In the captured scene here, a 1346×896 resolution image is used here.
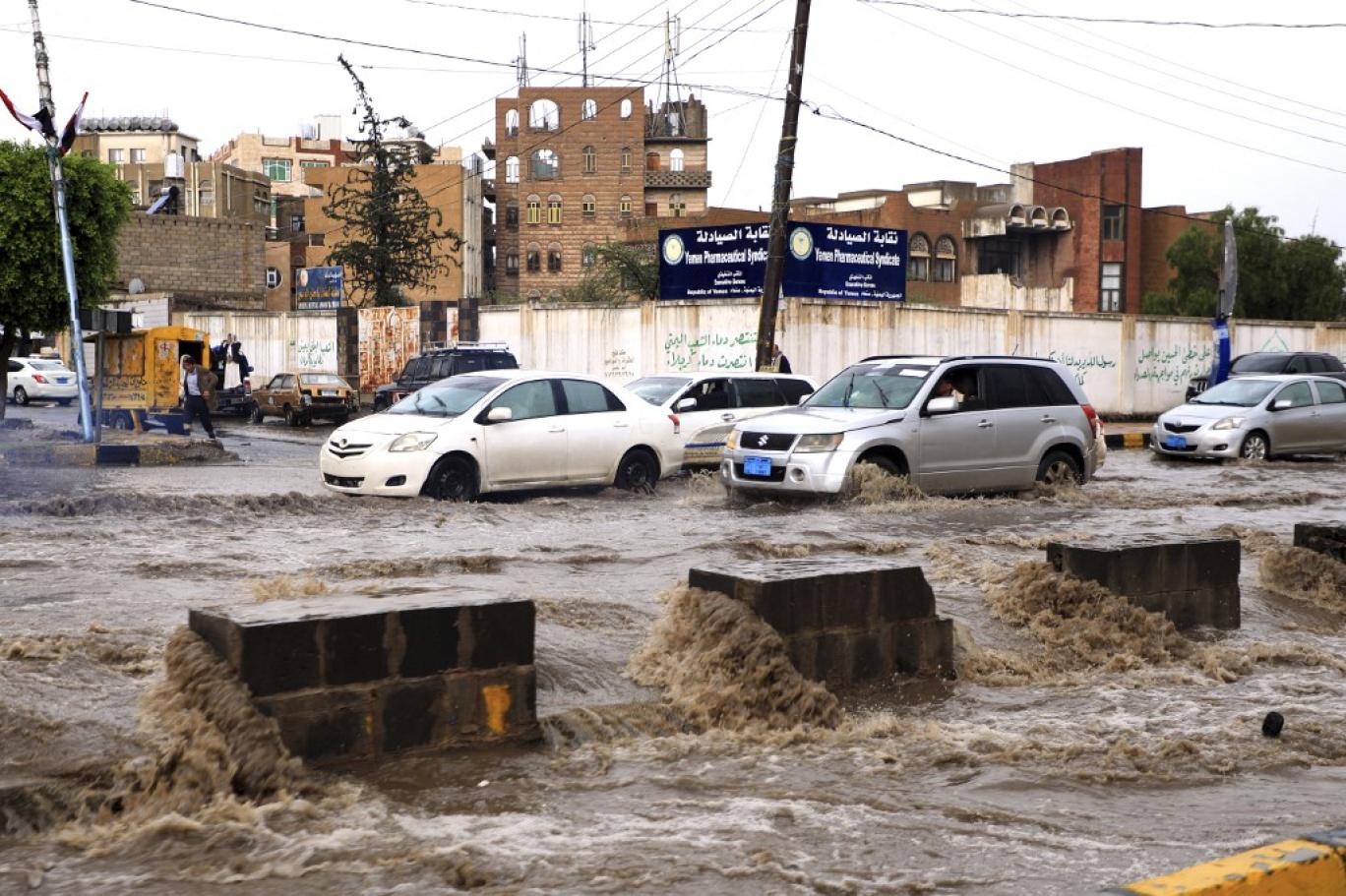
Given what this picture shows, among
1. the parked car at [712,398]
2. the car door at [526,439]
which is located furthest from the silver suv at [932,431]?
the parked car at [712,398]

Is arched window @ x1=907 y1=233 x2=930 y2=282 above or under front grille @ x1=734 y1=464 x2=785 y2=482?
above

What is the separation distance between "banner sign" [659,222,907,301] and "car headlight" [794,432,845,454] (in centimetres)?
1431

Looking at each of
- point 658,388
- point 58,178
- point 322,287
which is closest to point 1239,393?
point 658,388

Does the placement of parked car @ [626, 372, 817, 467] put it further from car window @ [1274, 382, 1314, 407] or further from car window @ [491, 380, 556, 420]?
car window @ [1274, 382, 1314, 407]

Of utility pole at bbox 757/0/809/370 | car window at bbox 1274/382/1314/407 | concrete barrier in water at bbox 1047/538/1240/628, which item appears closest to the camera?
concrete barrier in water at bbox 1047/538/1240/628

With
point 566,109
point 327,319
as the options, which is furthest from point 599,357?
point 566,109

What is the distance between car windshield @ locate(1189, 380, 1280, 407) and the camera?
22.3 meters

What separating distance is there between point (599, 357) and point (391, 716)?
26.6 metres

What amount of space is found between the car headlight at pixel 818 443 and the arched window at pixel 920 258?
55.8 m

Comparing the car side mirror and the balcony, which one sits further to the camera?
the balcony

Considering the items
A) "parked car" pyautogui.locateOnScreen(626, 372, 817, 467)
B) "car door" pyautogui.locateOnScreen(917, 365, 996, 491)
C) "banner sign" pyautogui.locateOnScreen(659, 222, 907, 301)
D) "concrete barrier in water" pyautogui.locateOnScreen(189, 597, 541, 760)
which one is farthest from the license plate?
"banner sign" pyautogui.locateOnScreen(659, 222, 907, 301)

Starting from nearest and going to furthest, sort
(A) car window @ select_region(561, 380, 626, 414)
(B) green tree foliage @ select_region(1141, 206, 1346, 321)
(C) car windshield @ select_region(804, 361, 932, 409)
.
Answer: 1. (C) car windshield @ select_region(804, 361, 932, 409)
2. (A) car window @ select_region(561, 380, 626, 414)
3. (B) green tree foliage @ select_region(1141, 206, 1346, 321)

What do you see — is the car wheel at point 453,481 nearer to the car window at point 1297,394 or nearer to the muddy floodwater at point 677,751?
the muddy floodwater at point 677,751

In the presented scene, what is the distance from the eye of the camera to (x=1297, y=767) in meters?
5.82
